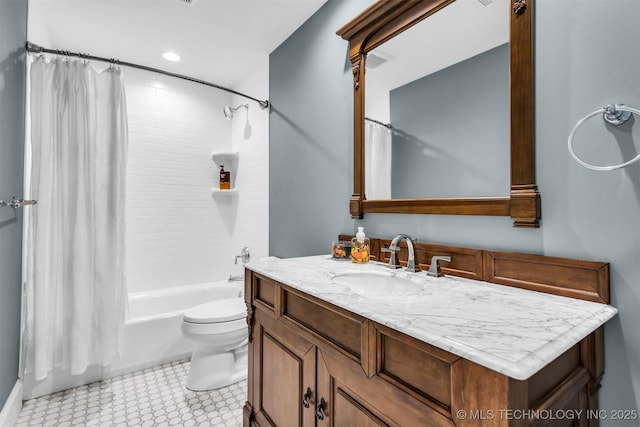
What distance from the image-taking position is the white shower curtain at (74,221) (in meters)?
1.86

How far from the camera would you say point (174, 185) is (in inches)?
121

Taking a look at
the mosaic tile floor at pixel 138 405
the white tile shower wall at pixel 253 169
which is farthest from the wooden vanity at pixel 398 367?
the white tile shower wall at pixel 253 169

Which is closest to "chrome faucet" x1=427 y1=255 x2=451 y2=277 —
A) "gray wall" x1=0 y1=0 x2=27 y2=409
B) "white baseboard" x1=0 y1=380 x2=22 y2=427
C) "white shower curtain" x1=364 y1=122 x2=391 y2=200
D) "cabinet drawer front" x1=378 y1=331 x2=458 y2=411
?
"white shower curtain" x1=364 y1=122 x2=391 y2=200

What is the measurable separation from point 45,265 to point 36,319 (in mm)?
309

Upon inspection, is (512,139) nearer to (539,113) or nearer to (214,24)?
(539,113)

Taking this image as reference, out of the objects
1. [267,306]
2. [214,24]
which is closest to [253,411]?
[267,306]

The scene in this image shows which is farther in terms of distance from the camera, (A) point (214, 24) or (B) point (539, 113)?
(A) point (214, 24)

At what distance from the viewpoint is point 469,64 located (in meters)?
Result: 1.22

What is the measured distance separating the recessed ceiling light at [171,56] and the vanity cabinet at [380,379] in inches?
89.7

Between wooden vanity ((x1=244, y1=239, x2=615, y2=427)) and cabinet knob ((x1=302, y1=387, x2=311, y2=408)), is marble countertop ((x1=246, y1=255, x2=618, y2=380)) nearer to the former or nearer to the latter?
wooden vanity ((x1=244, y1=239, x2=615, y2=427))

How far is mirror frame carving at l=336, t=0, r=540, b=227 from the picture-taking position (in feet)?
3.40

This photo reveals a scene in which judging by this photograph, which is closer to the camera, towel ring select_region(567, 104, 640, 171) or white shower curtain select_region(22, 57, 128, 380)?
towel ring select_region(567, 104, 640, 171)

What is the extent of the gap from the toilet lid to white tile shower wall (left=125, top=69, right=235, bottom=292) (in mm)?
1072

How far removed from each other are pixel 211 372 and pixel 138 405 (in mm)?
418
